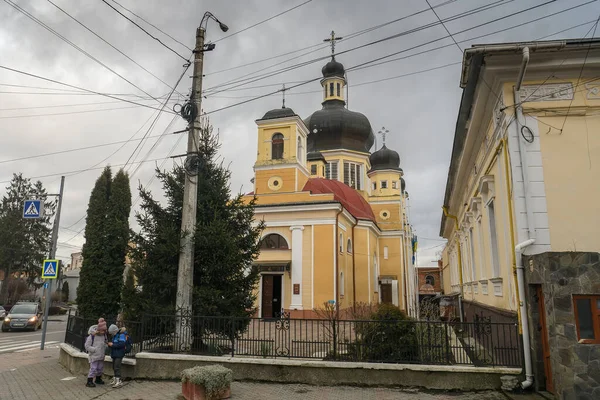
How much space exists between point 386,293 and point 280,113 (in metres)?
19.9

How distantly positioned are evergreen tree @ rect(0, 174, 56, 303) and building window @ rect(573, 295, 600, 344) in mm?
43579

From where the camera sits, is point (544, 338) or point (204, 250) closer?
point (544, 338)

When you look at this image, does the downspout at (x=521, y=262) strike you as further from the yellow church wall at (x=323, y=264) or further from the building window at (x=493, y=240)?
the yellow church wall at (x=323, y=264)

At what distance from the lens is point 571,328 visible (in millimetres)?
6426

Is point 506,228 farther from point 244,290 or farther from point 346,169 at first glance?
point 346,169

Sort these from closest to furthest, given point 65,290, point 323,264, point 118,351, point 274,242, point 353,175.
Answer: point 118,351 → point 323,264 → point 274,242 → point 353,175 → point 65,290

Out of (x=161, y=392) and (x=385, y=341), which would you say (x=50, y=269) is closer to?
(x=161, y=392)

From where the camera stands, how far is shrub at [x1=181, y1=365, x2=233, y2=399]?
7.31 m

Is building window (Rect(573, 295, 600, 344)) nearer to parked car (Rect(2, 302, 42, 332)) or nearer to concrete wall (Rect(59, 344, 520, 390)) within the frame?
concrete wall (Rect(59, 344, 520, 390))

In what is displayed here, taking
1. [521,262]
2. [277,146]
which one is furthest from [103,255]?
[277,146]

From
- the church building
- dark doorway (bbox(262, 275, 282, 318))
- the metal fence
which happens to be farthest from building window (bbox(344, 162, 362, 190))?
the metal fence

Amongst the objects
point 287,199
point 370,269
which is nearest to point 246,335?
point 287,199

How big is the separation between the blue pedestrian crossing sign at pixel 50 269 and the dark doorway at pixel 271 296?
1265 centimetres

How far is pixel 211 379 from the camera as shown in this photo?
735 centimetres
